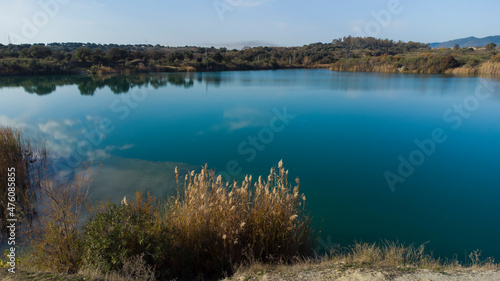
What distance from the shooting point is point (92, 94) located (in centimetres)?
2066

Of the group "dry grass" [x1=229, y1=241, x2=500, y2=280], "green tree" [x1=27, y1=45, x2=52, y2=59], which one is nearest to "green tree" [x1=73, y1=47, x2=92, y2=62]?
"green tree" [x1=27, y1=45, x2=52, y2=59]

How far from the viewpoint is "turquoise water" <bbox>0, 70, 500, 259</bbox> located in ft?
17.8

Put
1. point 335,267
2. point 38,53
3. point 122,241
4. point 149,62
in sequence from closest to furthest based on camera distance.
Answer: point 122,241 → point 335,267 → point 38,53 → point 149,62

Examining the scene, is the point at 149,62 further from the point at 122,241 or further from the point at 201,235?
the point at 122,241

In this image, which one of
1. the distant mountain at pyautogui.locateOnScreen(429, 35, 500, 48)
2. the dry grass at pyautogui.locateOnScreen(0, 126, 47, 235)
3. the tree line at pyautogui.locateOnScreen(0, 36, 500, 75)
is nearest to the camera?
the dry grass at pyautogui.locateOnScreen(0, 126, 47, 235)

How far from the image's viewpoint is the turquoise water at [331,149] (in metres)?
5.43

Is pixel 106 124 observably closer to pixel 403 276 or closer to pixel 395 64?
pixel 403 276

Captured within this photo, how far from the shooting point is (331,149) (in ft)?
31.0

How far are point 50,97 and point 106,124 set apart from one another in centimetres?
954

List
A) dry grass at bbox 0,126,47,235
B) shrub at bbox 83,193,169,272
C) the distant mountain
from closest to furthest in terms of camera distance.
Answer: shrub at bbox 83,193,169,272
dry grass at bbox 0,126,47,235
the distant mountain

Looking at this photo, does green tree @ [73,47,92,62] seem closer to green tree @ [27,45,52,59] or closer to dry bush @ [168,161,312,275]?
green tree @ [27,45,52,59]

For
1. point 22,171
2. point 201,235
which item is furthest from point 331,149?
point 22,171

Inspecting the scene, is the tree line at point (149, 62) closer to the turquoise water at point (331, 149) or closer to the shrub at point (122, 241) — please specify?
the turquoise water at point (331, 149)

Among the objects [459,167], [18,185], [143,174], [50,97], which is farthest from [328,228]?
[50,97]
